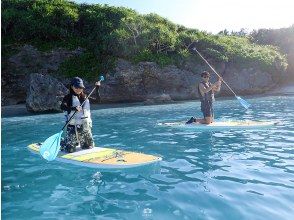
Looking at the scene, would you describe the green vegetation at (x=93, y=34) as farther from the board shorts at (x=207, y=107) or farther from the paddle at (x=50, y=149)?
the paddle at (x=50, y=149)

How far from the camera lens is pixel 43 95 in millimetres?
26203

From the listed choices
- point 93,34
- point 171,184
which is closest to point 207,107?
point 171,184

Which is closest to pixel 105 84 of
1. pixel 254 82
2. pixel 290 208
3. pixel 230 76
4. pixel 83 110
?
pixel 230 76

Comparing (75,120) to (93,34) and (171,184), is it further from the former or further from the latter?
(93,34)

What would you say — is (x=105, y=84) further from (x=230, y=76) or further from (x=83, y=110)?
(x=83, y=110)

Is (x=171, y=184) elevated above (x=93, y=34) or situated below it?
below

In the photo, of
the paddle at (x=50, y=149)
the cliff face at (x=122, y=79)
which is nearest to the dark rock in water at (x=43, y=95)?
the cliff face at (x=122, y=79)

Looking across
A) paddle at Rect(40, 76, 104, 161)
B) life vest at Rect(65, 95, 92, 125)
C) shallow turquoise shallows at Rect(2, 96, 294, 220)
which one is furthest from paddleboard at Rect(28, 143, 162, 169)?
life vest at Rect(65, 95, 92, 125)

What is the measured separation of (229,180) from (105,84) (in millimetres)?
25897

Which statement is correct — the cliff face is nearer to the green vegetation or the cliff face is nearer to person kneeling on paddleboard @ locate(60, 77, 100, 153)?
the green vegetation

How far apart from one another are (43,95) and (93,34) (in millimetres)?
11210

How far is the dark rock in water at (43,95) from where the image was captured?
85.1 ft

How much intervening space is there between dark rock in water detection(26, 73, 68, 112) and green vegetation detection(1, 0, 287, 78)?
607cm

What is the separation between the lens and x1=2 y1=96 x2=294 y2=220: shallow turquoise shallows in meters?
5.73
